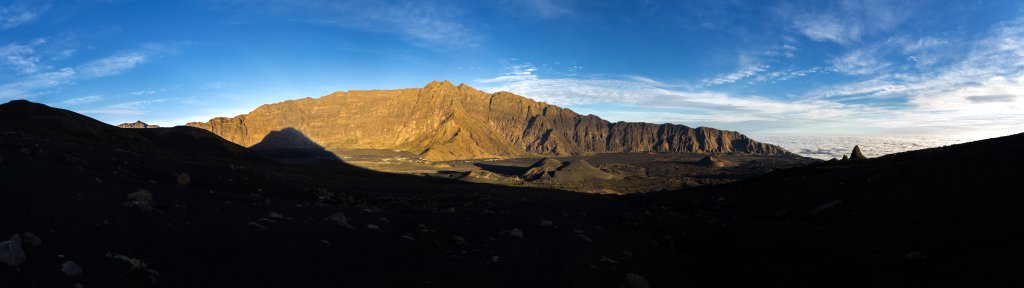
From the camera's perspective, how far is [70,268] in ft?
24.2

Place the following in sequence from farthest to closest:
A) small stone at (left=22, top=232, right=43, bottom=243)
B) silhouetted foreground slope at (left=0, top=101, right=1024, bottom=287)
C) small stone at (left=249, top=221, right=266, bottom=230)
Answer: small stone at (left=249, top=221, right=266, bottom=230) → silhouetted foreground slope at (left=0, top=101, right=1024, bottom=287) → small stone at (left=22, top=232, right=43, bottom=243)

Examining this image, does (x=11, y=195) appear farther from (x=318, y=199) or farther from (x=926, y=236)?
(x=926, y=236)

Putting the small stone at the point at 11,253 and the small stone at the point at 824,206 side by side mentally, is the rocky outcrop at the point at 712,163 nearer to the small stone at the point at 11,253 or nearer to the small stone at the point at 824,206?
the small stone at the point at 824,206

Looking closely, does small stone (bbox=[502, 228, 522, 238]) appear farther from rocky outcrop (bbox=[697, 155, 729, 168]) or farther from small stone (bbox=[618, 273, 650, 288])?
rocky outcrop (bbox=[697, 155, 729, 168])

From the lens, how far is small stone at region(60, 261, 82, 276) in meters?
7.32

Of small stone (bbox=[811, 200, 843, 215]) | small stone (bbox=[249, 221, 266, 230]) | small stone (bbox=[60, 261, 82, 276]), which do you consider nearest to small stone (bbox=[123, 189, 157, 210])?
small stone (bbox=[249, 221, 266, 230])

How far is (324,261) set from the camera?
11234 mm

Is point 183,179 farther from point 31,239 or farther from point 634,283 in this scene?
point 634,283

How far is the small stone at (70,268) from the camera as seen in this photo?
24.0 feet

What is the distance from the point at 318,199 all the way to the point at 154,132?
72.0m

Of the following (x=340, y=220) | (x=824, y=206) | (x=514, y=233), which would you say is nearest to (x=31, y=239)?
(x=340, y=220)

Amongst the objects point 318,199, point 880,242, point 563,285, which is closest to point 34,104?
point 318,199

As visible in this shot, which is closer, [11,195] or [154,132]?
[11,195]

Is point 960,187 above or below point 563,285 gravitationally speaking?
above
